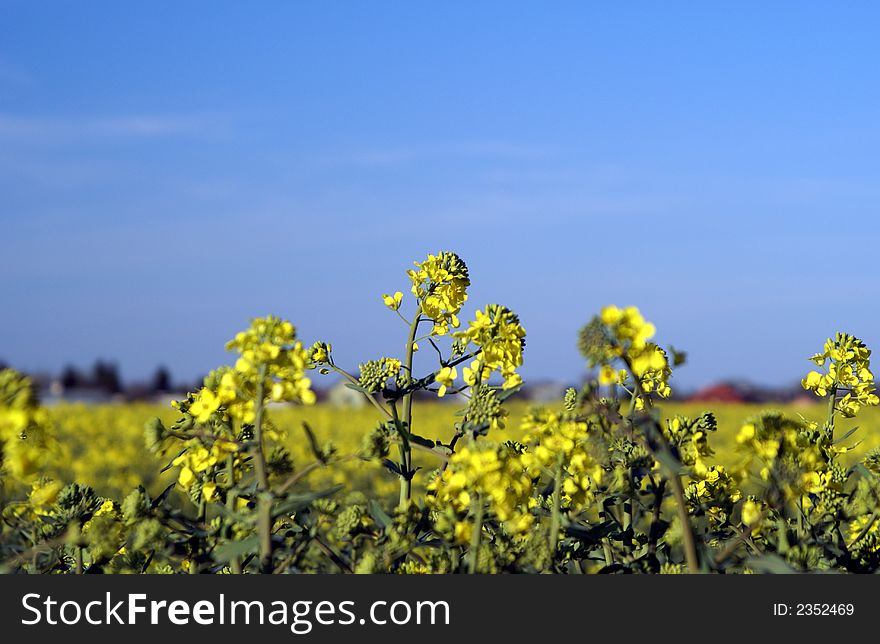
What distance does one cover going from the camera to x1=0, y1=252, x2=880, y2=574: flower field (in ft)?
7.70

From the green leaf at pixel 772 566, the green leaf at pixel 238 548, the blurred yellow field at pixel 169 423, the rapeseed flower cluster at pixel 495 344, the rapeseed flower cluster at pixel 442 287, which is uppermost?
the blurred yellow field at pixel 169 423

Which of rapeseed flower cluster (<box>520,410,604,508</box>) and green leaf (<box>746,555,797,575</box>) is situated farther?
rapeseed flower cluster (<box>520,410,604,508</box>)

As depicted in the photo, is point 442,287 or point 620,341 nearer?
point 620,341

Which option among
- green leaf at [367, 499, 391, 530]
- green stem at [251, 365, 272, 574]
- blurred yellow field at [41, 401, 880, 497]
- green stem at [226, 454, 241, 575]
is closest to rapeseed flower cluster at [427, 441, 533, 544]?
green leaf at [367, 499, 391, 530]

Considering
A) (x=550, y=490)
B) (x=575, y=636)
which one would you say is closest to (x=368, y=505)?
(x=550, y=490)

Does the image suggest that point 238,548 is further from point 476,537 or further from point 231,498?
point 476,537

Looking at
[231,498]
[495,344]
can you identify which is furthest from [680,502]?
[231,498]

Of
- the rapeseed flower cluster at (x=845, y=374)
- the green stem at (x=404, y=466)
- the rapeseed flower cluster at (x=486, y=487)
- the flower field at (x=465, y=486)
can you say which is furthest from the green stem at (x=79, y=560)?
the rapeseed flower cluster at (x=845, y=374)

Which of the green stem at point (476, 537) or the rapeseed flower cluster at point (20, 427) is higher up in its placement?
the rapeseed flower cluster at point (20, 427)

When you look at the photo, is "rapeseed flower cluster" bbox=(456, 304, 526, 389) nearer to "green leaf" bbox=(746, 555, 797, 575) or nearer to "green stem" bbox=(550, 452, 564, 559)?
"green stem" bbox=(550, 452, 564, 559)

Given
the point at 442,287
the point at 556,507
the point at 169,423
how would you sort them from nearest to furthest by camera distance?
the point at 556,507
the point at 442,287
the point at 169,423

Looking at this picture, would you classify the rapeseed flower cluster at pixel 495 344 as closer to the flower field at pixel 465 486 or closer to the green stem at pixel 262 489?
the flower field at pixel 465 486

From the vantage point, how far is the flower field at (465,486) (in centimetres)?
235

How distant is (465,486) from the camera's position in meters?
2.45
